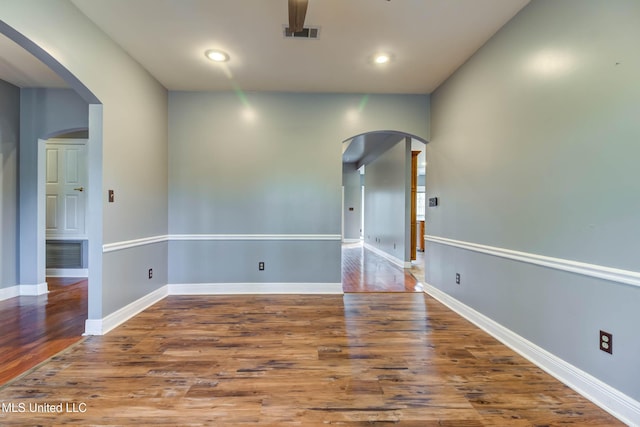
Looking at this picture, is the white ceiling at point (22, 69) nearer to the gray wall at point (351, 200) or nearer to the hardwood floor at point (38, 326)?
the hardwood floor at point (38, 326)

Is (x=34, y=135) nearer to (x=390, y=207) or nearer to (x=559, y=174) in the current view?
(x=559, y=174)

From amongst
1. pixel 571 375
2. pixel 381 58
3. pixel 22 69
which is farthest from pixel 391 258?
pixel 22 69

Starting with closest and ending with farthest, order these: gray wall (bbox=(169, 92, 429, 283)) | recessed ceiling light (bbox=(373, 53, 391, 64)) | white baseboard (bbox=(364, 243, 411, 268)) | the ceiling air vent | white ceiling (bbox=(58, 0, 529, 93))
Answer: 1. white ceiling (bbox=(58, 0, 529, 93))
2. the ceiling air vent
3. recessed ceiling light (bbox=(373, 53, 391, 64))
4. gray wall (bbox=(169, 92, 429, 283))
5. white baseboard (bbox=(364, 243, 411, 268))

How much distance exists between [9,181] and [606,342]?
5.75m

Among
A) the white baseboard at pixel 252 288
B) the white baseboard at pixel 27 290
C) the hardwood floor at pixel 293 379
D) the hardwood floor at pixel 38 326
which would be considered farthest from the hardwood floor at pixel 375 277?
the white baseboard at pixel 27 290

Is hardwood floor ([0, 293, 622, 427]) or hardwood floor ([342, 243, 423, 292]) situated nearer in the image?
hardwood floor ([0, 293, 622, 427])

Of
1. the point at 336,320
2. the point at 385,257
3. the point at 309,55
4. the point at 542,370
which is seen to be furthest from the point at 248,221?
the point at 385,257

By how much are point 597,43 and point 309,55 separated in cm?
211

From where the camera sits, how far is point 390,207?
255 inches

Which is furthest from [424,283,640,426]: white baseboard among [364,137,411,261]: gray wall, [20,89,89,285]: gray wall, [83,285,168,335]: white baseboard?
Answer: [20,89,89,285]: gray wall

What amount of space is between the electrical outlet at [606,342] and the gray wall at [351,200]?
28.8 ft

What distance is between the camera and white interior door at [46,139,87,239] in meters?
4.36

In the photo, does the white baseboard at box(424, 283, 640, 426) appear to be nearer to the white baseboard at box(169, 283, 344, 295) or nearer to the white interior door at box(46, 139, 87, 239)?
the white baseboard at box(169, 283, 344, 295)

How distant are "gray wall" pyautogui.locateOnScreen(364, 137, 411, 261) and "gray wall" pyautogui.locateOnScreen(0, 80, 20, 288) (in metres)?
5.65
